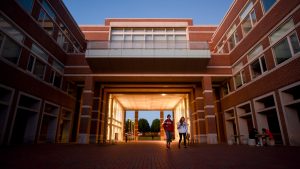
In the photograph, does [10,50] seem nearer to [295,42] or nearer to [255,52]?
[295,42]

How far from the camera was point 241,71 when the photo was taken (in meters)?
17.9

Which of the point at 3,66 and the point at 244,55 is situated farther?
the point at 244,55

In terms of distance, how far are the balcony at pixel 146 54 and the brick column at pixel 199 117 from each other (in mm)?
4538

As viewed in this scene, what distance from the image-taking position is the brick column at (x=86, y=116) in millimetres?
17428

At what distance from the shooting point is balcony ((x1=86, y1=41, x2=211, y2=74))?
17781 millimetres

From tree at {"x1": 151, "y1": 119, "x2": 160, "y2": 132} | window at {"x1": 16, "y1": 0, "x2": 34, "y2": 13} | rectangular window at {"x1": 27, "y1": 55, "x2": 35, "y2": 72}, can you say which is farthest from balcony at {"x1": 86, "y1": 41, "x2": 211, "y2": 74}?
tree at {"x1": 151, "y1": 119, "x2": 160, "y2": 132}

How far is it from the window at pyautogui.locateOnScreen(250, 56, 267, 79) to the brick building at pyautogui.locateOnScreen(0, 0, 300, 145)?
0.08 meters

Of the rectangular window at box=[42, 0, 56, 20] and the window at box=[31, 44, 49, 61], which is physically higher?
the rectangular window at box=[42, 0, 56, 20]

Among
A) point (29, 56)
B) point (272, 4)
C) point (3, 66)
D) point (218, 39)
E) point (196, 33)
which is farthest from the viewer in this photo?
point (196, 33)

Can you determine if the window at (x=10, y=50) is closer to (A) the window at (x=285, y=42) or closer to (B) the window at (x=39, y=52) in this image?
(B) the window at (x=39, y=52)

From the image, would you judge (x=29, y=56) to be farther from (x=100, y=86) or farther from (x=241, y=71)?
(x=241, y=71)

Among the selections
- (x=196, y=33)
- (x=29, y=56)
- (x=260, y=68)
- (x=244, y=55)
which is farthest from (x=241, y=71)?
(x=29, y=56)

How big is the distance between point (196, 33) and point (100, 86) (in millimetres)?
16130

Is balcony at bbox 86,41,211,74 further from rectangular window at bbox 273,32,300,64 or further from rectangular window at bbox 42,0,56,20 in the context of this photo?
rectangular window at bbox 273,32,300,64
